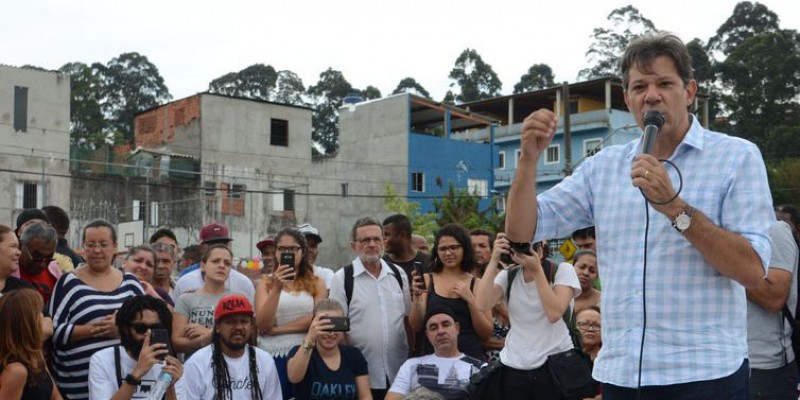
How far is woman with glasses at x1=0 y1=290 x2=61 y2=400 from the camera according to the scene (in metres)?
5.52

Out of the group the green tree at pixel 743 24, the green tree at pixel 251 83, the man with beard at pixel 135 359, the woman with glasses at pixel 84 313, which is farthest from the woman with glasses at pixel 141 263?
the green tree at pixel 251 83

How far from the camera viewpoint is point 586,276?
7.33 m

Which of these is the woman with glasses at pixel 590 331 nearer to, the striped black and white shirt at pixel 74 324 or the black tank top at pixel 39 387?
the striped black and white shirt at pixel 74 324

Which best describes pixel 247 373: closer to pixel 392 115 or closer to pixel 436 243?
pixel 436 243

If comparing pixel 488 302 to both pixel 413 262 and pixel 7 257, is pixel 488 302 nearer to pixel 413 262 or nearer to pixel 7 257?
pixel 413 262

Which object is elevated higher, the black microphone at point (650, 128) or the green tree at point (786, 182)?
the green tree at point (786, 182)

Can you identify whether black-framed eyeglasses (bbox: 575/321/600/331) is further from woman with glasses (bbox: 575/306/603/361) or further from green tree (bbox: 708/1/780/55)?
green tree (bbox: 708/1/780/55)

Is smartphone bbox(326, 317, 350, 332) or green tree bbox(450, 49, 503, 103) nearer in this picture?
smartphone bbox(326, 317, 350, 332)

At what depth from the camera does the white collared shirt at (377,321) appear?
7.11 metres

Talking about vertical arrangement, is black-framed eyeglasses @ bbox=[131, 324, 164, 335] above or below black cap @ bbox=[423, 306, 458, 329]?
below

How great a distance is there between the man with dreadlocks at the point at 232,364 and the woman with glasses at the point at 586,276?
2.55m

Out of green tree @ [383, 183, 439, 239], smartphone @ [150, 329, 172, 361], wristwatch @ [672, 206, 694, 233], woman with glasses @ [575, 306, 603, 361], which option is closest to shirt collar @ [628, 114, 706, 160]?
wristwatch @ [672, 206, 694, 233]

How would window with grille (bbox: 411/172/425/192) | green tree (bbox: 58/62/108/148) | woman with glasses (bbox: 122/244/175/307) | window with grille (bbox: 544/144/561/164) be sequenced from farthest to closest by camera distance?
green tree (bbox: 58/62/108/148), window with grille (bbox: 544/144/561/164), window with grille (bbox: 411/172/425/192), woman with glasses (bbox: 122/244/175/307)

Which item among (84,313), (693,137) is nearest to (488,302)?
(84,313)
